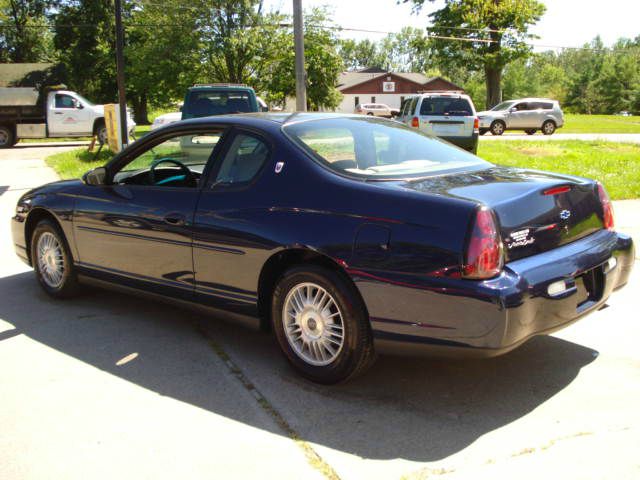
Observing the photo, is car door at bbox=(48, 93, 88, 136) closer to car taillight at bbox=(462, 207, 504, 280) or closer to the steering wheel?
the steering wheel

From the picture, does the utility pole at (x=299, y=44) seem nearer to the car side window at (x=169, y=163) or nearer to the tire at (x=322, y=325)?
the car side window at (x=169, y=163)

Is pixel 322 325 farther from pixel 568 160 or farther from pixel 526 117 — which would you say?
pixel 526 117

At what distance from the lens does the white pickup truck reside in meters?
24.3

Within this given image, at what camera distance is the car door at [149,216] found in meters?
4.45

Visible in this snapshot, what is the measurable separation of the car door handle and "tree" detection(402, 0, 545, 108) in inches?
1699

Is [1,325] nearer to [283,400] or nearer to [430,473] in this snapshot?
[283,400]

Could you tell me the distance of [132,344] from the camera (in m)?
4.63

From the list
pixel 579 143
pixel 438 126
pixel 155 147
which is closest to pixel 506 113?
pixel 579 143

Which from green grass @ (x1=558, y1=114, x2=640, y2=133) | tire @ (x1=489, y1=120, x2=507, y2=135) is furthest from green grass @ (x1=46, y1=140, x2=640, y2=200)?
green grass @ (x1=558, y1=114, x2=640, y2=133)

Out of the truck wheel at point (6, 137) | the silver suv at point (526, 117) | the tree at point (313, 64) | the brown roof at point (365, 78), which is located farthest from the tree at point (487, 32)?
the brown roof at point (365, 78)

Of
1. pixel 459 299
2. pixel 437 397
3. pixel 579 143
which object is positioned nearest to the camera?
pixel 459 299

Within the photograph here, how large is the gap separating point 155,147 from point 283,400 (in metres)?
2.31

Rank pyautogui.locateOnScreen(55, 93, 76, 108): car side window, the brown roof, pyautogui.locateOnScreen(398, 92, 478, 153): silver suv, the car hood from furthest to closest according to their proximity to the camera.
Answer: the brown roof, pyautogui.locateOnScreen(55, 93, 76, 108): car side window, pyautogui.locateOnScreen(398, 92, 478, 153): silver suv, the car hood

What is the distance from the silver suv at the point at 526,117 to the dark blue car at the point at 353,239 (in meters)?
27.9
